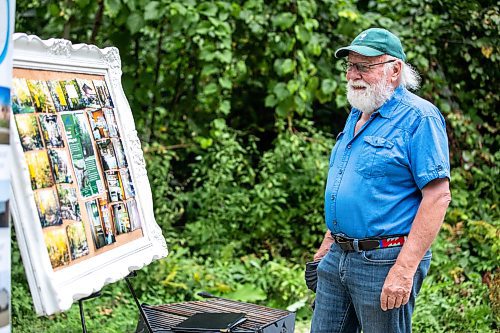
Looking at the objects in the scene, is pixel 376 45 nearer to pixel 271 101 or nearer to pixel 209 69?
pixel 209 69

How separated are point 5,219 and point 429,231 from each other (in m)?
1.57

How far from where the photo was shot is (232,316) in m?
3.31

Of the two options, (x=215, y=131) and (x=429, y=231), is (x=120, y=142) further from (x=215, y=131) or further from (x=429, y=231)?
(x=215, y=131)

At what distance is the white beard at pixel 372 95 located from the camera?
9.94 feet

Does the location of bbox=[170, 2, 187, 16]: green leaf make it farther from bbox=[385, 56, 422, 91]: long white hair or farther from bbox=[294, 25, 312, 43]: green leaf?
bbox=[385, 56, 422, 91]: long white hair

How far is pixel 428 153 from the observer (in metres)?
2.86

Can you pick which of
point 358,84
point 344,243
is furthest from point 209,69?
point 344,243

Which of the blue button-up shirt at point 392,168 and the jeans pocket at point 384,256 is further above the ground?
the blue button-up shirt at point 392,168

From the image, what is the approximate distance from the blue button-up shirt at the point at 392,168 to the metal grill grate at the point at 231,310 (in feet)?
1.95

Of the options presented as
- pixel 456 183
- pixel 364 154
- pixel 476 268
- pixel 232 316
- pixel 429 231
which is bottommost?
pixel 476 268

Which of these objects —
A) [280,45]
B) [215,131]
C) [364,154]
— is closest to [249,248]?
Result: [215,131]

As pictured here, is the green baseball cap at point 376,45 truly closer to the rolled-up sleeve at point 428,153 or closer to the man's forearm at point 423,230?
the rolled-up sleeve at point 428,153

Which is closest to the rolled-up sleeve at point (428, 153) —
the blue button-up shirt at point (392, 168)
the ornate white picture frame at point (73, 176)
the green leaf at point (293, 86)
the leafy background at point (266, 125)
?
the blue button-up shirt at point (392, 168)

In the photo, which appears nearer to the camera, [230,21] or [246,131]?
[230,21]
